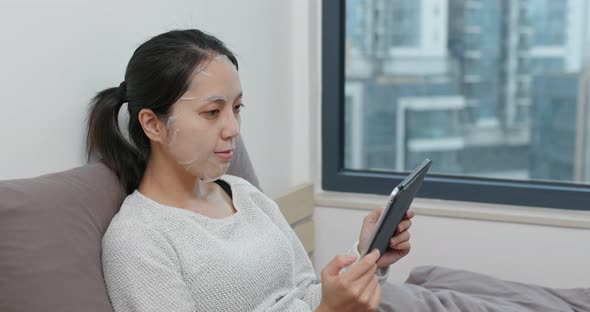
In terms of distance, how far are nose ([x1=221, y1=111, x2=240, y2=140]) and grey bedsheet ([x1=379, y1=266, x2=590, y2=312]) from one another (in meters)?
0.58

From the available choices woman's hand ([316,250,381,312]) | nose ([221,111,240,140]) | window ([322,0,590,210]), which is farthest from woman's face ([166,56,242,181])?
window ([322,0,590,210])

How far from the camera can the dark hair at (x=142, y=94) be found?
130cm

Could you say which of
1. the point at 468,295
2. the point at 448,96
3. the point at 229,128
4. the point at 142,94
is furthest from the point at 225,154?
the point at 448,96

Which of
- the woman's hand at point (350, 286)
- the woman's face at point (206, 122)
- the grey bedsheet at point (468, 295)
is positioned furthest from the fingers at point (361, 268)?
the grey bedsheet at point (468, 295)

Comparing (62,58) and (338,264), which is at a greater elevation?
(62,58)

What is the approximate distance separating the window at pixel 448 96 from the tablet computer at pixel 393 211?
1.14m

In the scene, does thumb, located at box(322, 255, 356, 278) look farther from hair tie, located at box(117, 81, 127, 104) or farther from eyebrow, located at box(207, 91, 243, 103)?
hair tie, located at box(117, 81, 127, 104)

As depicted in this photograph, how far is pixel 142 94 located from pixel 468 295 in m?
1.02

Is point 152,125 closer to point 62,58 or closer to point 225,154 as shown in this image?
point 225,154

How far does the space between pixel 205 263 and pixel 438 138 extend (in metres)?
1.96

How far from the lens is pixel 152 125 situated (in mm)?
1335

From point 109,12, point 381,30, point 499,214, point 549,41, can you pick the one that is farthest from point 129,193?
point 549,41

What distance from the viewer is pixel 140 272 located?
1.19m

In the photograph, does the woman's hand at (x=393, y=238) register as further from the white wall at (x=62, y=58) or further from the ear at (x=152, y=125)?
the white wall at (x=62, y=58)
